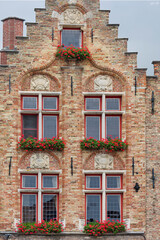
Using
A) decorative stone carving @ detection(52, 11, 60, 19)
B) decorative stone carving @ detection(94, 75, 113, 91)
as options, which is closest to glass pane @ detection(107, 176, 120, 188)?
decorative stone carving @ detection(94, 75, 113, 91)

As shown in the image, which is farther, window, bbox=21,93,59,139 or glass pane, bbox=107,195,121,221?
window, bbox=21,93,59,139

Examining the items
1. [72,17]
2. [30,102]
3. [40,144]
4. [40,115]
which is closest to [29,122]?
[40,115]

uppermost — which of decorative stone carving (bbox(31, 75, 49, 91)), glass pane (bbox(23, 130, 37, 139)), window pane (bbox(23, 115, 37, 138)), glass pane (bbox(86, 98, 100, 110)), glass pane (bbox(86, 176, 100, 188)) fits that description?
decorative stone carving (bbox(31, 75, 49, 91))

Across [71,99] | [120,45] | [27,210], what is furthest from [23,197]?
[120,45]

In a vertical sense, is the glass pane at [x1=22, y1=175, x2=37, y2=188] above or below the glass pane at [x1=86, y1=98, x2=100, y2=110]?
below

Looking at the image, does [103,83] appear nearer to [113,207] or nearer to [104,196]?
[104,196]

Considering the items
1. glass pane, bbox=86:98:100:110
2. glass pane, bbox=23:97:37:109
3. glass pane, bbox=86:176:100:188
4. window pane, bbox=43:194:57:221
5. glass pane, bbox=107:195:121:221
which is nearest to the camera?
window pane, bbox=43:194:57:221

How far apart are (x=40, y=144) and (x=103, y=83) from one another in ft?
10.8

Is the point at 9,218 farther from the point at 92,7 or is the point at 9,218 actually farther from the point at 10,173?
the point at 92,7

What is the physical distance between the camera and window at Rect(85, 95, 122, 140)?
61.9 feet

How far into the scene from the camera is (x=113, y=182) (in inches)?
734

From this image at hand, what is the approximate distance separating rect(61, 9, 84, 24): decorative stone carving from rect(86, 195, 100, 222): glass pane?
6562 mm

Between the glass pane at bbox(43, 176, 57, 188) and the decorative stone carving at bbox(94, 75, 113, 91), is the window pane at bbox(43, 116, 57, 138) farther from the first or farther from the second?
the decorative stone carving at bbox(94, 75, 113, 91)

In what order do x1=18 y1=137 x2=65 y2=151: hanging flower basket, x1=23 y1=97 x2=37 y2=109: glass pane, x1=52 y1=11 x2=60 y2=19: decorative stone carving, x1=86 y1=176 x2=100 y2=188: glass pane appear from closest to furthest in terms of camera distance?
1. x1=18 y1=137 x2=65 y2=151: hanging flower basket
2. x1=86 y1=176 x2=100 y2=188: glass pane
3. x1=23 y1=97 x2=37 y2=109: glass pane
4. x1=52 y1=11 x2=60 y2=19: decorative stone carving
